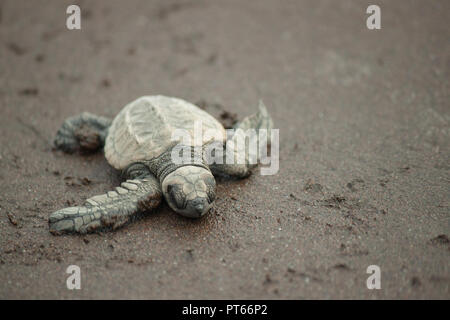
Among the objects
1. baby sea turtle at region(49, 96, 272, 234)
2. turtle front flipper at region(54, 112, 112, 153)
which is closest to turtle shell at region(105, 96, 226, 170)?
baby sea turtle at region(49, 96, 272, 234)

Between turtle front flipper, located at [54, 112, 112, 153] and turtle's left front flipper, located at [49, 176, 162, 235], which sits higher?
turtle front flipper, located at [54, 112, 112, 153]

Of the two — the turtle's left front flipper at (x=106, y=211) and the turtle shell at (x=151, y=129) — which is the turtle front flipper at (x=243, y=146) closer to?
the turtle shell at (x=151, y=129)

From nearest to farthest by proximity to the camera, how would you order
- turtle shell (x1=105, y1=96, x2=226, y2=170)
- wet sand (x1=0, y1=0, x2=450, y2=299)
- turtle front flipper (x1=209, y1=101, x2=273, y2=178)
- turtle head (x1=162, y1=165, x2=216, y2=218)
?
wet sand (x1=0, y1=0, x2=450, y2=299), turtle head (x1=162, y1=165, x2=216, y2=218), turtle shell (x1=105, y1=96, x2=226, y2=170), turtle front flipper (x1=209, y1=101, x2=273, y2=178)

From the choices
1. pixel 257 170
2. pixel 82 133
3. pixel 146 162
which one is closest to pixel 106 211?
pixel 146 162

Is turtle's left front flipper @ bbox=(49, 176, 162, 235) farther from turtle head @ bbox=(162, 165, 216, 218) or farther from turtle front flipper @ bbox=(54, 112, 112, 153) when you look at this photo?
turtle front flipper @ bbox=(54, 112, 112, 153)

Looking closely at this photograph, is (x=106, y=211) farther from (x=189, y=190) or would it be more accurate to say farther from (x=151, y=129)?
(x=151, y=129)

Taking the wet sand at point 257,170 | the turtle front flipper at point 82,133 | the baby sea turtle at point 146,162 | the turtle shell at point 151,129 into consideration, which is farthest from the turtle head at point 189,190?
the turtle front flipper at point 82,133

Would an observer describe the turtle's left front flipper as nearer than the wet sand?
No
